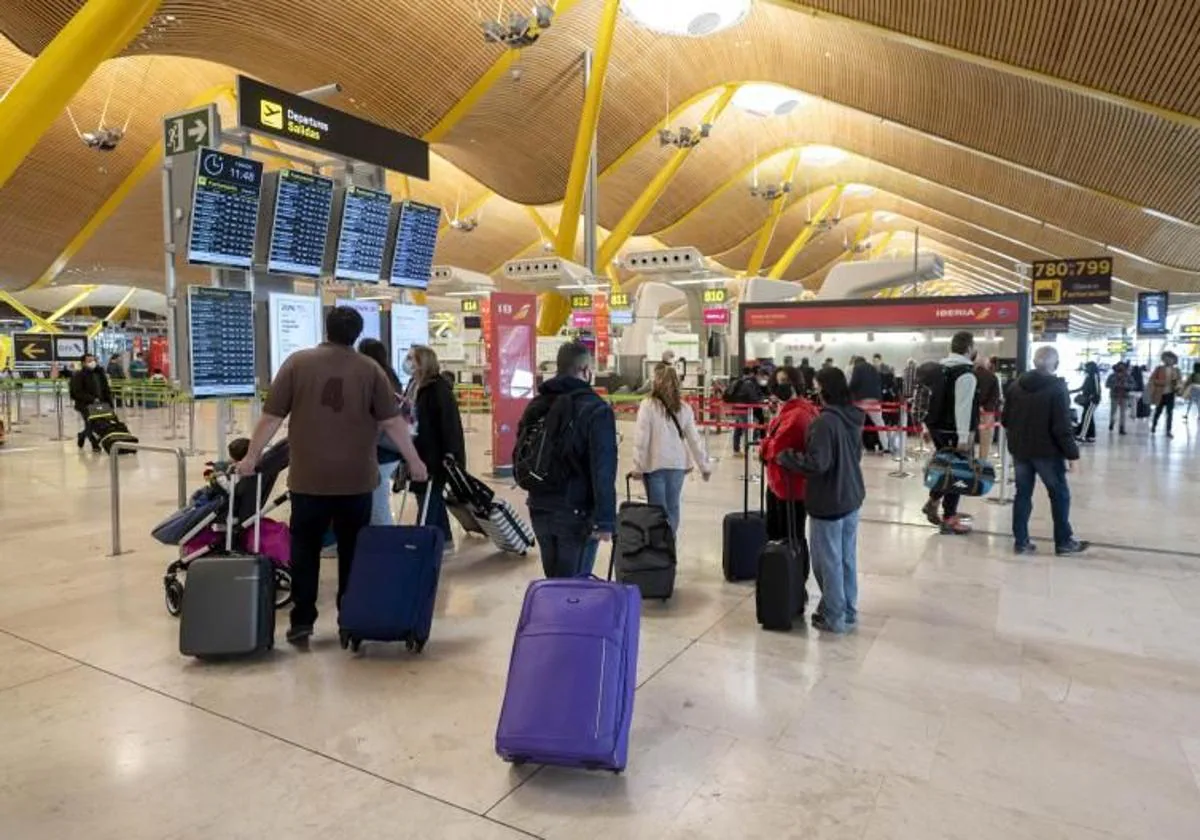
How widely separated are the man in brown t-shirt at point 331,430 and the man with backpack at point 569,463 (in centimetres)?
88

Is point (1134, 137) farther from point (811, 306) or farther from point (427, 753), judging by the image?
point (427, 753)

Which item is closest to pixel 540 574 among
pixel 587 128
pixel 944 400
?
pixel 944 400

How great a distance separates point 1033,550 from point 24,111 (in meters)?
12.1

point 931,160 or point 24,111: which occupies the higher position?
point 931,160

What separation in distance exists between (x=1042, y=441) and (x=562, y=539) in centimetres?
451

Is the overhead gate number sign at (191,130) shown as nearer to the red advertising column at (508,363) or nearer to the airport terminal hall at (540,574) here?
the airport terminal hall at (540,574)

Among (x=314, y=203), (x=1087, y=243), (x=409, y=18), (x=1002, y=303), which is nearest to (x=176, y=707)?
(x=314, y=203)

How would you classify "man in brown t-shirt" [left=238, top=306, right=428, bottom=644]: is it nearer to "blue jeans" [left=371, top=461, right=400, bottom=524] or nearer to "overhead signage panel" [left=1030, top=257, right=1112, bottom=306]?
"blue jeans" [left=371, top=461, right=400, bottom=524]

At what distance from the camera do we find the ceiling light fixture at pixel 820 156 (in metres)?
39.4

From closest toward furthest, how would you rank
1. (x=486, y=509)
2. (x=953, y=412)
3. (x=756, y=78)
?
(x=486, y=509) → (x=953, y=412) → (x=756, y=78)

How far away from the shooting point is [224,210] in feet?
17.5

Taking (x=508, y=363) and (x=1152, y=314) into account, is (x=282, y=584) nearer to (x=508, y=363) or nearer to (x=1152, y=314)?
(x=508, y=363)

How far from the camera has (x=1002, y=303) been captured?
13.3 metres

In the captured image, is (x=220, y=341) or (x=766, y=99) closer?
(x=220, y=341)
